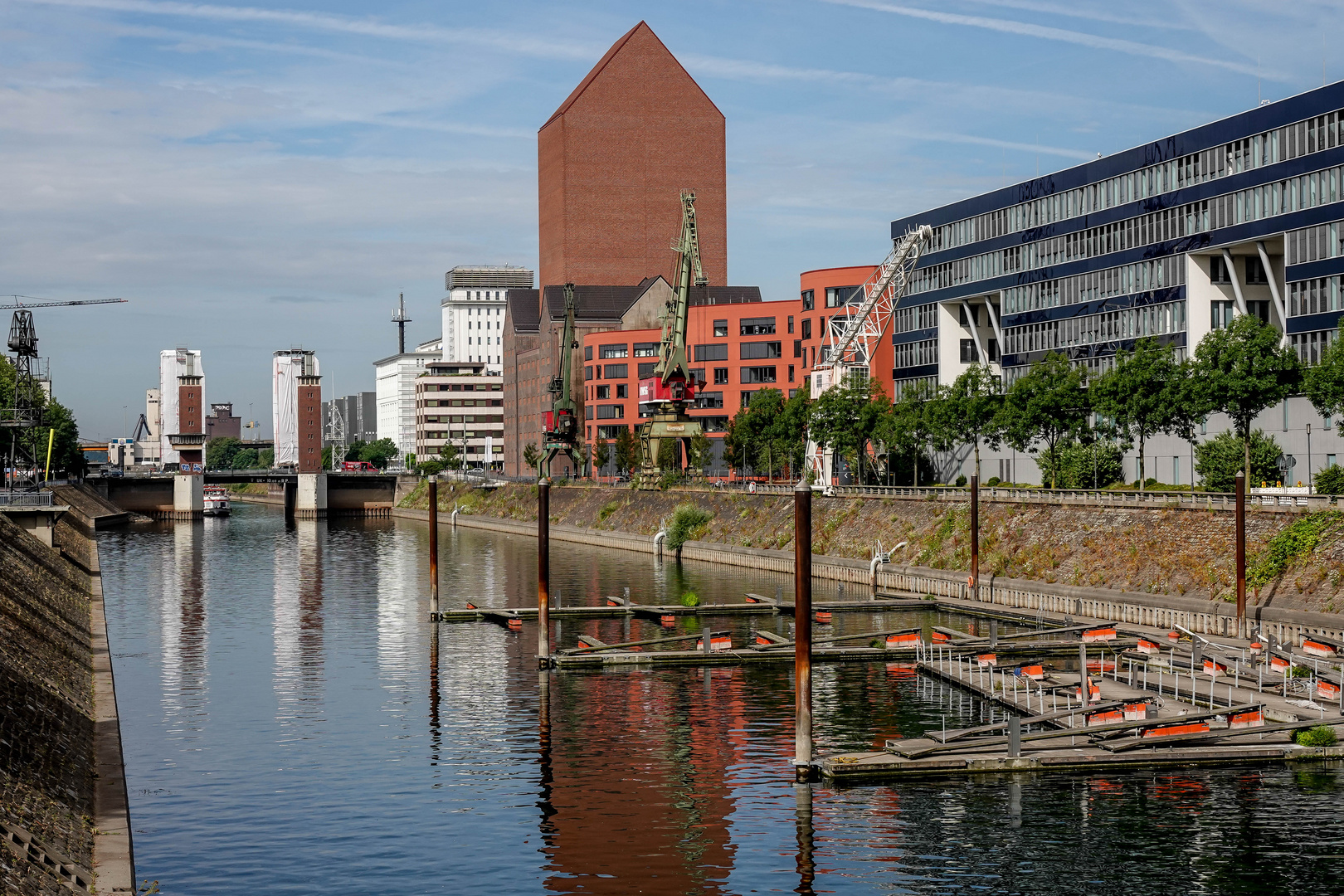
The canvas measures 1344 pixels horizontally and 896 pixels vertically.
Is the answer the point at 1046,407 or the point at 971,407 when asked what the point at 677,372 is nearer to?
the point at 971,407

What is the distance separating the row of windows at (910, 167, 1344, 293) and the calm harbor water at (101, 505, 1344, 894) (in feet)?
184

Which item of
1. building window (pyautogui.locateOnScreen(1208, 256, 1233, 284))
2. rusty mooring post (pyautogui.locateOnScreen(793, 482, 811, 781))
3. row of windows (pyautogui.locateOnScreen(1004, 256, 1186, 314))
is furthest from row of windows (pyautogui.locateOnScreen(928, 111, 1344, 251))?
rusty mooring post (pyautogui.locateOnScreen(793, 482, 811, 781))

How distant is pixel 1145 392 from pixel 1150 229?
26.8 meters

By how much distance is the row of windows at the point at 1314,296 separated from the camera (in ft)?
316

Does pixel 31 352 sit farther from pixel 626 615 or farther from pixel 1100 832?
pixel 1100 832

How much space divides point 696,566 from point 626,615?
118 feet

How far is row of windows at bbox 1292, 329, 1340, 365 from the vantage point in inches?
3851

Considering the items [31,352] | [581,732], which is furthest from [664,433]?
[581,732]

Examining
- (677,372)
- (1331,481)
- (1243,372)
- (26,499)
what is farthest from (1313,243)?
(26,499)

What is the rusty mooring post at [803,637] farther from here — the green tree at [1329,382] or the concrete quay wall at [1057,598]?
the green tree at [1329,382]

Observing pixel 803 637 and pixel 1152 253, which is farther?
pixel 1152 253

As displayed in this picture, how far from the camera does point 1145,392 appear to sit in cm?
9556

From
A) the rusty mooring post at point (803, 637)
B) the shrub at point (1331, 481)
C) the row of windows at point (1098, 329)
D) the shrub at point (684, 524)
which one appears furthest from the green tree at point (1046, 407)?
the rusty mooring post at point (803, 637)

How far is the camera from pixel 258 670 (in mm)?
67625
